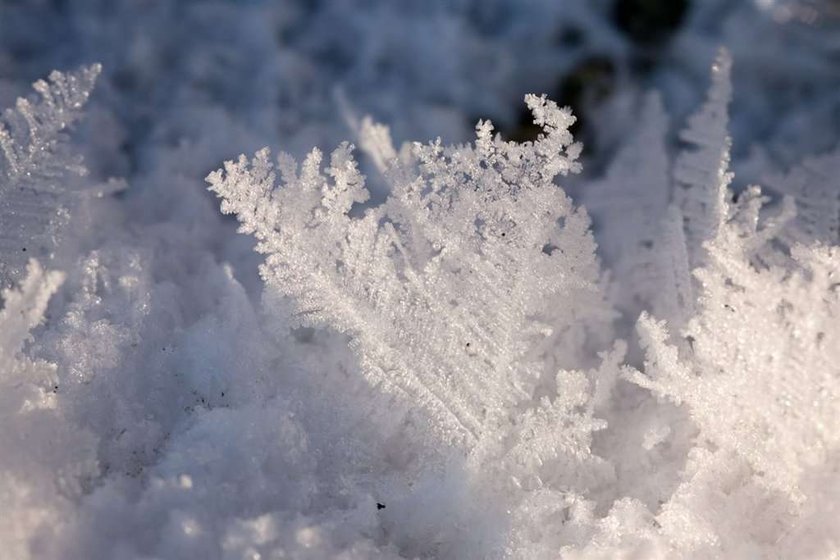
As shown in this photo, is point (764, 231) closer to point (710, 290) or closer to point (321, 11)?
point (710, 290)

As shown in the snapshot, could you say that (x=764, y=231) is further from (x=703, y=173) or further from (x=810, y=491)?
(x=810, y=491)

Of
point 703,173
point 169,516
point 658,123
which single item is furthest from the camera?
point 658,123

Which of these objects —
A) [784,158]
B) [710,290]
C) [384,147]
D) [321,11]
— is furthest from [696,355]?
[321,11]

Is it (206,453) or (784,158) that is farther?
(784,158)

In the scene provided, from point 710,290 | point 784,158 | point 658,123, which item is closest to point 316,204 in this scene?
point 710,290

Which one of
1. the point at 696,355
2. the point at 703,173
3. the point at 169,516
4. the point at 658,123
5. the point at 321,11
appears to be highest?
the point at 321,11

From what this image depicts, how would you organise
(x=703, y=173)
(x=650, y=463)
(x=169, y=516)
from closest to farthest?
(x=169, y=516) < (x=650, y=463) < (x=703, y=173)

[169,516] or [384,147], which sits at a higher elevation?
[384,147]
